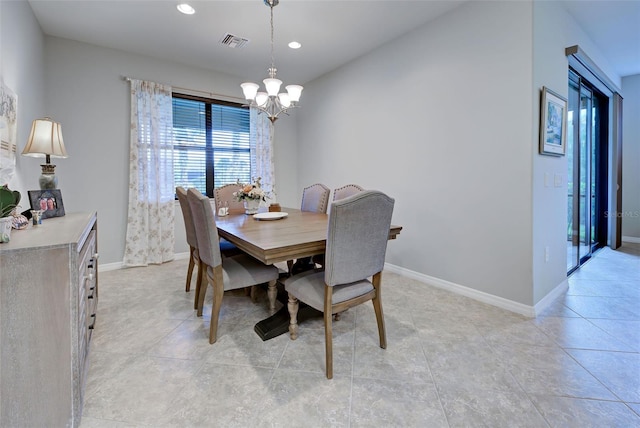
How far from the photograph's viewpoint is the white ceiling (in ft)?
8.48

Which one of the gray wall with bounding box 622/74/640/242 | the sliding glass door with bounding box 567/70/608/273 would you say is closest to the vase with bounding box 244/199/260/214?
the sliding glass door with bounding box 567/70/608/273

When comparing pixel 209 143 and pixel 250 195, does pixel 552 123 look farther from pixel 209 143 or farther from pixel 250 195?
pixel 209 143

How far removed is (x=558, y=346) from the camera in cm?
186

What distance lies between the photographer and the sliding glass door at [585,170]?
306cm

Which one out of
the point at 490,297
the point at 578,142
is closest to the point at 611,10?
the point at 578,142

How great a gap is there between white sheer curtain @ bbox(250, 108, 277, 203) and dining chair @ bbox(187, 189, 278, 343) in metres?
2.48

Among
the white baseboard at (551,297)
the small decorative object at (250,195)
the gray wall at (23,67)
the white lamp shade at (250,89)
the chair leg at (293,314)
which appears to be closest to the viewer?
the chair leg at (293,314)

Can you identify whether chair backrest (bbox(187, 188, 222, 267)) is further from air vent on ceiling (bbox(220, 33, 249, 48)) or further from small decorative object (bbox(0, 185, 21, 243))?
air vent on ceiling (bbox(220, 33, 249, 48))

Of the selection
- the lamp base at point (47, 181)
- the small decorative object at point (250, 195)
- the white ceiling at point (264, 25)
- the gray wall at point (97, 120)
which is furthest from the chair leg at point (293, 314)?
the gray wall at point (97, 120)

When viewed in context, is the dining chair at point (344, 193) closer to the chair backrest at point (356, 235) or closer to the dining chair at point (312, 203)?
the dining chair at point (312, 203)

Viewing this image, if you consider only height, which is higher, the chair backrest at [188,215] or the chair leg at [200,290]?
the chair backrest at [188,215]

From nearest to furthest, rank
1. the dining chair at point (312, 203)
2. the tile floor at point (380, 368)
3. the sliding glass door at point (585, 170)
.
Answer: the tile floor at point (380, 368)
the dining chair at point (312, 203)
the sliding glass door at point (585, 170)

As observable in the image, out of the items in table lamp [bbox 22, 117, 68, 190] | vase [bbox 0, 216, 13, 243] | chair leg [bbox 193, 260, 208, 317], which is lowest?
chair leg [bbox 193, 260, 208, 317]

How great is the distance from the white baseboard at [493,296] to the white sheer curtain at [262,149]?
259cm
